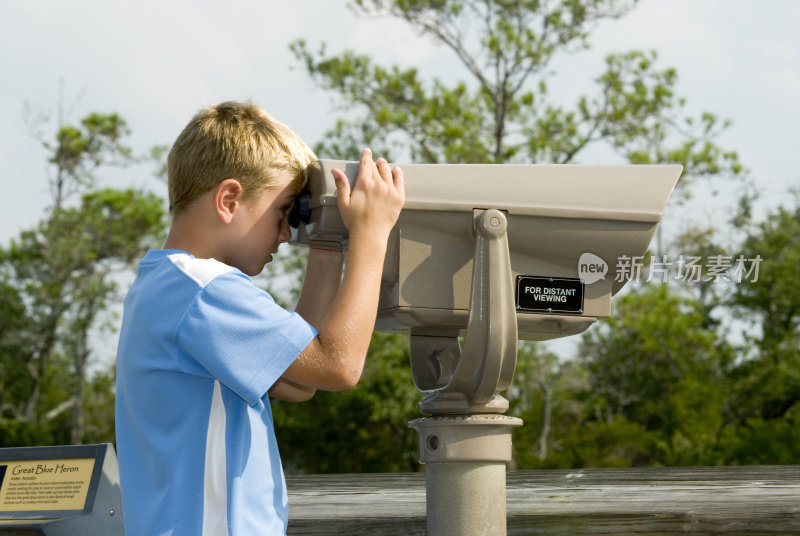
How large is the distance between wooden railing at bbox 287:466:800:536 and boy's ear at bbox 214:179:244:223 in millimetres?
642

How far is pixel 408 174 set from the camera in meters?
1.66

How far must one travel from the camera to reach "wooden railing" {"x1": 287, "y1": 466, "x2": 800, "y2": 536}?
175 cm

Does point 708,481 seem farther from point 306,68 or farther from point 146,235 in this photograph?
point 146,235

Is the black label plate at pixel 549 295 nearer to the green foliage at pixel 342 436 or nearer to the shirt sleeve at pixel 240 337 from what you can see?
the shirt sleeve at pixel 240 337

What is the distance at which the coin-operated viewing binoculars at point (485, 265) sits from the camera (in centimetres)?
162

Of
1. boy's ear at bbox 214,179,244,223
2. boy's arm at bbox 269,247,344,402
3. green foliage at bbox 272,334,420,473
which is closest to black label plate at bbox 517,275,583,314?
boy's arm at bbox 269,247,344,402

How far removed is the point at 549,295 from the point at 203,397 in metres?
0.62

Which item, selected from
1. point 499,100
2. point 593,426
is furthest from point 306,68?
point 593,426

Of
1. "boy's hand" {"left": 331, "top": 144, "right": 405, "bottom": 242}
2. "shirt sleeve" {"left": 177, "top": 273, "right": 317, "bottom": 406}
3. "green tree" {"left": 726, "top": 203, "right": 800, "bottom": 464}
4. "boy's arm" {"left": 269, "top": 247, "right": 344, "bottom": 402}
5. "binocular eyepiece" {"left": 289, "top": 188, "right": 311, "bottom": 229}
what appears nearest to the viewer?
"shirt sleeve" {"left": 177, "top": 273, "right": 317, "bottom": 406}

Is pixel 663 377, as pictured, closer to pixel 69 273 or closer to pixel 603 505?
pixel 69 273

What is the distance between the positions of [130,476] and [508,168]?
80 centimetres

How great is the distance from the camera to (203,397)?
1492 mm

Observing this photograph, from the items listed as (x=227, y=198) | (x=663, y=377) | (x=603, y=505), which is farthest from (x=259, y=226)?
(x=663, y=377)

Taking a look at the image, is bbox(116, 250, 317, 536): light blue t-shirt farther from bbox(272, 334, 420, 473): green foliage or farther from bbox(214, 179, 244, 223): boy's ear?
bbox(272, 334, 420, 473): green foliage
